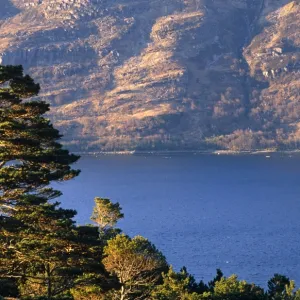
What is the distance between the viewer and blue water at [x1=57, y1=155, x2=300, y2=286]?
75.2 metres

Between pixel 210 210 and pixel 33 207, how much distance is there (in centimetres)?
9956

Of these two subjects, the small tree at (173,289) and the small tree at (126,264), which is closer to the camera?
the small tree at (126,264)

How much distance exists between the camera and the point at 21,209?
17766mm

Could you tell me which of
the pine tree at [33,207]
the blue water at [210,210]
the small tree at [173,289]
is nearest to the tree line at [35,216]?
the pine tree at [33,207]

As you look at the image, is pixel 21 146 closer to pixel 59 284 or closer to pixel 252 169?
pixel 59 284

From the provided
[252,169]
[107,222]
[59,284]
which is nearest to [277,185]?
[252,169]

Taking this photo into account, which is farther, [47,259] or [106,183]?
[106,183]

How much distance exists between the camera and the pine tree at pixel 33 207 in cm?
1736

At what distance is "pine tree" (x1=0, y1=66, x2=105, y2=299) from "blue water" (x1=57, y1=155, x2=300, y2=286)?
47971 mm

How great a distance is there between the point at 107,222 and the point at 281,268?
142ft

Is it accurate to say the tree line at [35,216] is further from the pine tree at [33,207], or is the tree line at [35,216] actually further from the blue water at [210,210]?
the blue water at [210,210]

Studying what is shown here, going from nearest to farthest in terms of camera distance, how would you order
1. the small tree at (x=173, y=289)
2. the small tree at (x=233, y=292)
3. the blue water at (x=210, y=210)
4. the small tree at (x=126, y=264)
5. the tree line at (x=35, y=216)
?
the tree line at (x=35, y=216)
the small tree at (x=126, y=264)
the small tree at (x=173, y=289)
the small tree at (x=233, y=292)
the blue water at (x=210, y=210)

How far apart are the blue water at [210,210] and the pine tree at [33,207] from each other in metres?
48.0

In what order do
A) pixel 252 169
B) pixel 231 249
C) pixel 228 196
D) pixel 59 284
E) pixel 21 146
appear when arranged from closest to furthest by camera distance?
pixel 21 146 < pixel 59 284 < pixel 231 249 < pixel 228 196 < pixel 252 169
